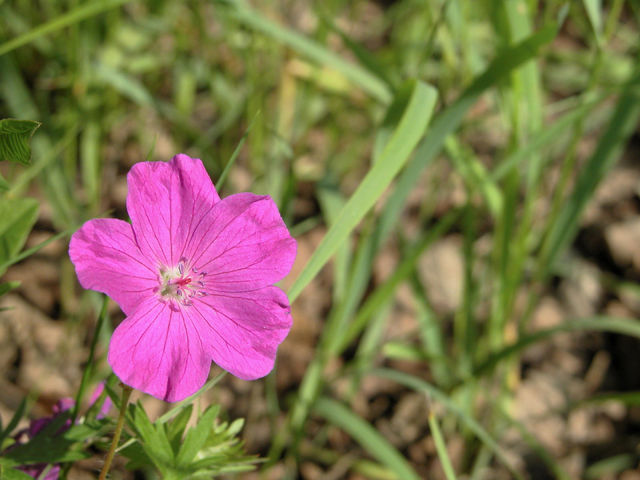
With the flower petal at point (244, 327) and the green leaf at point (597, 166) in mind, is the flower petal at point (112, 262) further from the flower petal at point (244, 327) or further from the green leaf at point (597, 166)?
the green leaf at point (597, 166)

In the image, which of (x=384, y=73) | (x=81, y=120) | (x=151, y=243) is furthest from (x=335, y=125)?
(x=151, y=243)

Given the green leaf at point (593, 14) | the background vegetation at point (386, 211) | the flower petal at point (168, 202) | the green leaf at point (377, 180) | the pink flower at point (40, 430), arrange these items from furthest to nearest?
the background vegetation at point (386, 211) → the green leaf at point (593, 14) → the green leaf at point (377, 180) → the pink flower at point (40, 430) → the flower petal at point (168, 202)

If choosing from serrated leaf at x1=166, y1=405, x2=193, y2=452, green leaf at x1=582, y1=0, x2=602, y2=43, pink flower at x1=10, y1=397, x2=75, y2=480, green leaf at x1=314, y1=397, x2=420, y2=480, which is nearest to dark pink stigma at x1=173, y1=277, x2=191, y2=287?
serrated leaf at x1=166, y1=405, x2=193, y2=452

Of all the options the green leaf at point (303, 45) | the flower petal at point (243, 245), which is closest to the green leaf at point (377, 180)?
the flower petal at point (243, 245)

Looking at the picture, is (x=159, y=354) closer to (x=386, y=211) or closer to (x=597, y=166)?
(x=386, y=211)

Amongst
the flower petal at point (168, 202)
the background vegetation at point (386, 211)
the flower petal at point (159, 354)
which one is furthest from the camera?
the background vegetation at point (386, 211)

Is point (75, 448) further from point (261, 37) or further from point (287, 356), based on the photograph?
point (261, 37)

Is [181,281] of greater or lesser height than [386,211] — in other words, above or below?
above

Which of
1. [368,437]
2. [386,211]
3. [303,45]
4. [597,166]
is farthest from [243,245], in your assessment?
[597,166]
